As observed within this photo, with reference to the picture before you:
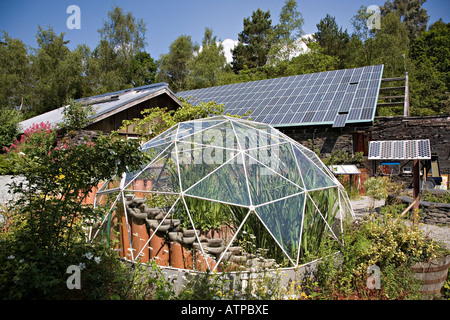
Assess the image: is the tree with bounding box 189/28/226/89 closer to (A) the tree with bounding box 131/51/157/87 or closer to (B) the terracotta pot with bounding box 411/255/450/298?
(A) the tree with bounding box 131/51/157/87

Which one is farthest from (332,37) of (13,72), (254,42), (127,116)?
(13,72)

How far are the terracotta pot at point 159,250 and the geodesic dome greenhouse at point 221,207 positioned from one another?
0.01 m

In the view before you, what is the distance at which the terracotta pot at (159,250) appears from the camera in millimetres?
4469

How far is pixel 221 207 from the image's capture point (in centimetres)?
469

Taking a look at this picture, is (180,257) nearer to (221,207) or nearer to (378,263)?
(221,207)

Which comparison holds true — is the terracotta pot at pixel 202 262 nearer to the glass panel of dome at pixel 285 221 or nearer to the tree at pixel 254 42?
the glass panel of dome at pixel 285 221

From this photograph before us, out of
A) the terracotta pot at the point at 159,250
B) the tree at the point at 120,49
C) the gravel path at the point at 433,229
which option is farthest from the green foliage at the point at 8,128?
the tree at the point at 120,49

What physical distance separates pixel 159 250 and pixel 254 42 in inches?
1475

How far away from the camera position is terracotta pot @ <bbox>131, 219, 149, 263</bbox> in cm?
459

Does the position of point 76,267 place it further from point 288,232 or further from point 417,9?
point 417,9

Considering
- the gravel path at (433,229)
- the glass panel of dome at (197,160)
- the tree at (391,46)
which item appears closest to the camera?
the glass panel of dome at (197,160)

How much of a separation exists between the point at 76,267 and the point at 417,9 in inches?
2097

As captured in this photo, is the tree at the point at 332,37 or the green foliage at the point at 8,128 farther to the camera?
the tree at the point at 332,37

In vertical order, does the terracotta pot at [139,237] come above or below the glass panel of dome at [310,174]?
below
